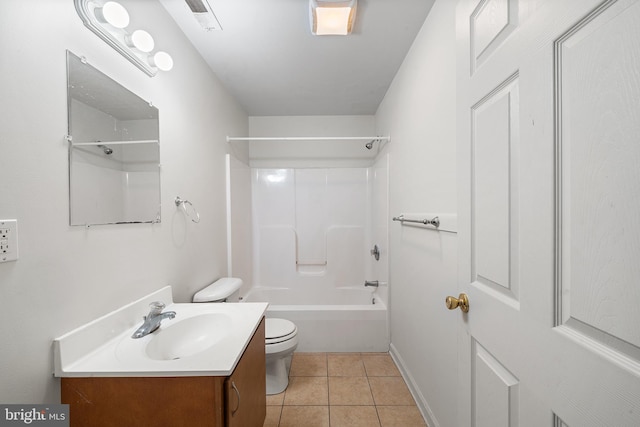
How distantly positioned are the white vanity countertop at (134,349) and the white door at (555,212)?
82 cm

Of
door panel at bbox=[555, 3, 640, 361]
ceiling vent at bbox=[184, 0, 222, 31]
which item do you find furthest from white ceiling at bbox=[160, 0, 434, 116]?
door panel at bbox=[555, 3, 640, 361]

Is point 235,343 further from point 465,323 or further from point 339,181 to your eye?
point 339,181

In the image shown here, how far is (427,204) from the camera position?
1.57 metres

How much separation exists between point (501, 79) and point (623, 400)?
2.27 ft

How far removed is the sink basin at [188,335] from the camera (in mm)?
1120

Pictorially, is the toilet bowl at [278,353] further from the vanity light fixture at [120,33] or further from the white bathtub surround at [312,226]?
the vanity light fixture at [120,33]

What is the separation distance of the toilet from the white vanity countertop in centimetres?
52

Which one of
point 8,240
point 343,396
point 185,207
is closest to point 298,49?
point 185,207

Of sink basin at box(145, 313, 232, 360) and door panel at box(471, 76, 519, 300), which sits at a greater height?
door panel at box(471, 76, 519, 300)

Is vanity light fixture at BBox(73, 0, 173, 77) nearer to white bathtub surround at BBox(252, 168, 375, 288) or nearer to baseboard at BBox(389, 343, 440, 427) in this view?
white bathtub surround at BBox(252, 168, 375, 288)

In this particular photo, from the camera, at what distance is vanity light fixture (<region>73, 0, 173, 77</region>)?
3.10 feet

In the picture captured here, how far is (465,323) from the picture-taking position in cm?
87

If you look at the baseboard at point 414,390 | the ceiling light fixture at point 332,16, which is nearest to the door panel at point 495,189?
the ceiling light fixture at point 332,16

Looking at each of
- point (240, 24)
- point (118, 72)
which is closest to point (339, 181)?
point (240, 24)
